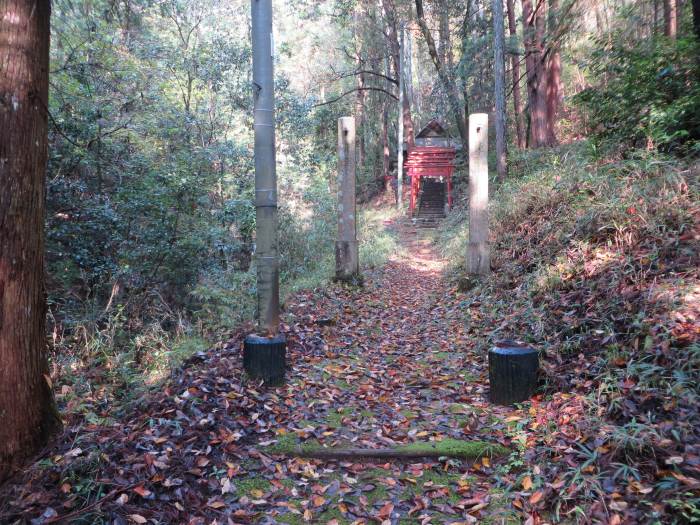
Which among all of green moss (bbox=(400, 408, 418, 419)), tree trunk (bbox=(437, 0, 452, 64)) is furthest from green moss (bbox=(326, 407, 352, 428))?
Result: tree trunk (bbox=(437, 0, 452, 64))

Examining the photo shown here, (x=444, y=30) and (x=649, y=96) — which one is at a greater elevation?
(x=444, y=30)

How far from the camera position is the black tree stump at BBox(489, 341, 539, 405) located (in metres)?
4.38

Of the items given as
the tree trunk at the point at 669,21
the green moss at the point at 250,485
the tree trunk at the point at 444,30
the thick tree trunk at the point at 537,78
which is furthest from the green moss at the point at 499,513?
the tree trunk at the point at 444,30

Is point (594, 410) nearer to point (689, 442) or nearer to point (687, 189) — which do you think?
point (689, 442)

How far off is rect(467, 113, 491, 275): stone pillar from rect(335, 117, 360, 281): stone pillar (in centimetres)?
224

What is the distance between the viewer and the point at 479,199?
8.88 m

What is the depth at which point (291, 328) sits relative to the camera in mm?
6285

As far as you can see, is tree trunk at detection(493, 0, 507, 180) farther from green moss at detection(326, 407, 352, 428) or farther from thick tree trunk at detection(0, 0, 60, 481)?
thick tree trunk at detection(0, 0, 60, 481)

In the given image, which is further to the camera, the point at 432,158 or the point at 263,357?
the point at 432,158

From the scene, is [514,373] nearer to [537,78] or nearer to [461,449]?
[461,449]

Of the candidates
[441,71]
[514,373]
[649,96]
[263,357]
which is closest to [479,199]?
[649,96]

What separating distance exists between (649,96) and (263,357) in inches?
307

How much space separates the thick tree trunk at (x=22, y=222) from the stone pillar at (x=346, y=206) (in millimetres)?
6312

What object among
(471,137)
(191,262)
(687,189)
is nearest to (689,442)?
(687,189)
